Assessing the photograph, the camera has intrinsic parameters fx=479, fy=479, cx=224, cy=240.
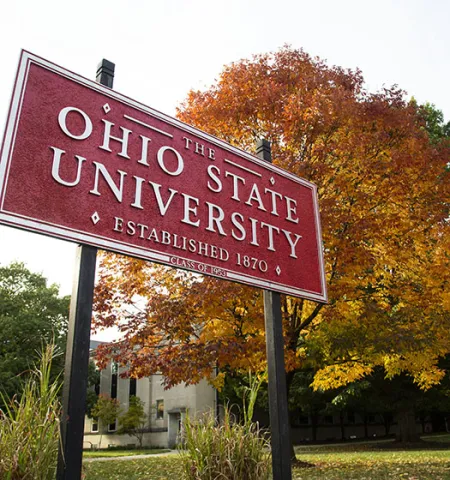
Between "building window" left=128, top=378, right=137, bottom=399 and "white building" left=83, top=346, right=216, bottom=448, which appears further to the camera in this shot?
"building window" left=128, top=378, right=137, bottom=399

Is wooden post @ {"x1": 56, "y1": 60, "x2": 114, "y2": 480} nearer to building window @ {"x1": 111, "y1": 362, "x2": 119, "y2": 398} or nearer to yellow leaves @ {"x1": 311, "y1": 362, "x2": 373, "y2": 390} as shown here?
yellow leaves @ {"x1": 311, "y1": 362, "x2": 373, "y2": 390}

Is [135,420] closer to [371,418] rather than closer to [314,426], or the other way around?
[314,426]

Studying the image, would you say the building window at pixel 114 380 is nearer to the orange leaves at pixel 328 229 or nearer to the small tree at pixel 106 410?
the small tree at pixel 106 410

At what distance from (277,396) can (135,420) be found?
33082 millimetres

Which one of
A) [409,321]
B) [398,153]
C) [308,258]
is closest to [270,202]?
[308,258]

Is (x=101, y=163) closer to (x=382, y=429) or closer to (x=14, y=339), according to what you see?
(x=14, y=339)

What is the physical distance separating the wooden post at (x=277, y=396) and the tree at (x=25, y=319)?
87.1 feet

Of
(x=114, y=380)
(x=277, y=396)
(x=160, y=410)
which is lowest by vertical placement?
(x=277, y=396)

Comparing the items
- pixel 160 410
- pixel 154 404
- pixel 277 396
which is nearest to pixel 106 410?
pixel 154 404

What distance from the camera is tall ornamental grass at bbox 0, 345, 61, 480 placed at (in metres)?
3.19

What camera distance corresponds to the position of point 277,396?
4742 millimetres

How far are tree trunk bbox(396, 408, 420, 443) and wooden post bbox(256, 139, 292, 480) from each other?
24.0 m

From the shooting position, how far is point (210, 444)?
4766 millimetres

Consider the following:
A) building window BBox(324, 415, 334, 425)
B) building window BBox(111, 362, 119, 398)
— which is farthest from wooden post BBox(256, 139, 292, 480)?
building window BBox(324, 415, 334, 425)
